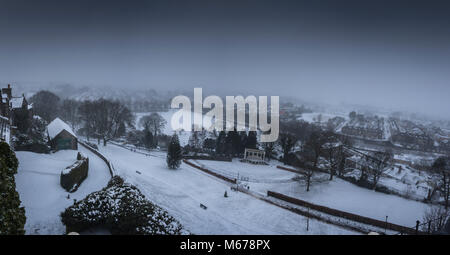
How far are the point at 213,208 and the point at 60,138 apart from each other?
49.1ft

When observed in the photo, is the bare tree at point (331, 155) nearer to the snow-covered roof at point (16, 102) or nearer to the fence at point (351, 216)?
the fence at point (351, 216)

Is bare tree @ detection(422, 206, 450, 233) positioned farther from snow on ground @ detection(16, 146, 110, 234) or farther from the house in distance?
the house in distance

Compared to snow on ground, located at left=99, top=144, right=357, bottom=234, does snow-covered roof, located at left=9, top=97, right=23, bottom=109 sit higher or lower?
higher

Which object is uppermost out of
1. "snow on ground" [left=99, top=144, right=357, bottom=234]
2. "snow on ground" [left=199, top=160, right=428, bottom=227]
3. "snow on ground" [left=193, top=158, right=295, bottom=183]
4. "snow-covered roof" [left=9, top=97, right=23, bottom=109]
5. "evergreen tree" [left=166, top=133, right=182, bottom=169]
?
"snow-covered roof" [left=9, top=97, right=23, bottom=109]

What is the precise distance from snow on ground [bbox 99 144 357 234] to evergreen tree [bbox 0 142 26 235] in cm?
611

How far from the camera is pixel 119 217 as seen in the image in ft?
28.9

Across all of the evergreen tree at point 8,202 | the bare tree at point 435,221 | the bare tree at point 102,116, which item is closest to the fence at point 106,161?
the bare tree at point 102,116

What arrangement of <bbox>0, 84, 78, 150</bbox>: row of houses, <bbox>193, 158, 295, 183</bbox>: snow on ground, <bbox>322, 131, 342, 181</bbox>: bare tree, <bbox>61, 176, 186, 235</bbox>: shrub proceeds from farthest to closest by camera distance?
<bbox>322, 131, 342, 181</bbox>: bare tree, <bbox>193, 158, 295, 183</bbox>: snow on ground, <bbox>0, 84, 78, 150</bbox>: row of houses, <bbox>61, 176, 186, 235</bbox>: shrub

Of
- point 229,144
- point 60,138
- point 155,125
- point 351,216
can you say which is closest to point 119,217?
point 351,216

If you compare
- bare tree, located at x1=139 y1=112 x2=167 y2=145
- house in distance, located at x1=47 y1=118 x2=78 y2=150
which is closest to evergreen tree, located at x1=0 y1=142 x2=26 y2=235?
house in distance, located at x1=47 y1=118 x2=78 y2=150

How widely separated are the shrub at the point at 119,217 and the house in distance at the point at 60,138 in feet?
42.2

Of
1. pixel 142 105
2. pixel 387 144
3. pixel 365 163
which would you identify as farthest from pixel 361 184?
pixel 142 105

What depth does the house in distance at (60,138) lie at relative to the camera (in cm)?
1927

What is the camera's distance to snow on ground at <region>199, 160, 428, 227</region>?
1570 cm
